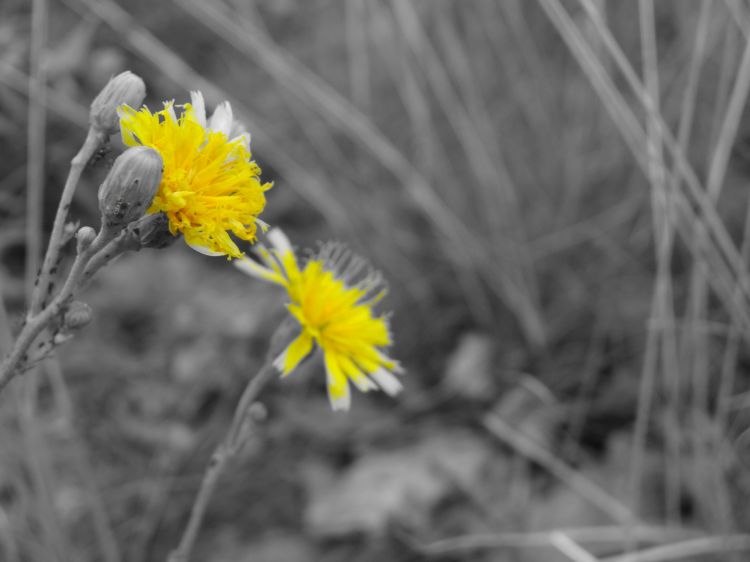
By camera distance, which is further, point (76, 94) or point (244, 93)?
point (244, 93)

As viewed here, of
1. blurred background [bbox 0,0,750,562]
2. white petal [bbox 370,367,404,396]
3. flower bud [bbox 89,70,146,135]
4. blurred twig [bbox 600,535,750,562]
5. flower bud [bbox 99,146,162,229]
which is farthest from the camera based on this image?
blurred background [bbox 0,0,750,562]

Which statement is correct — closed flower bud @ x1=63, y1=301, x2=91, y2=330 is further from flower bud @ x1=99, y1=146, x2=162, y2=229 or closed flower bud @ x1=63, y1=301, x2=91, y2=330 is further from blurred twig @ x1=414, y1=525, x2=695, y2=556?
blurred twig @ x1=414, y1=525, x2=695, y2=556

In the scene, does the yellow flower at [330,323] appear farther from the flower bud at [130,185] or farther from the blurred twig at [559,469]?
the blurred twig at [559,469]

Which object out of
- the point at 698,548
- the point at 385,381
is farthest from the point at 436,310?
the point at 385,381

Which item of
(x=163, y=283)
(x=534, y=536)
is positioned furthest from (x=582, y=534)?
A: (x=163, y=283)

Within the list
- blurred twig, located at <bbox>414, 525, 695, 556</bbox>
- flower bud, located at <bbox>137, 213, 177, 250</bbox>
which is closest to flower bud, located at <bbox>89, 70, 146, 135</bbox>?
flower bud, located at <bbox>137, 213, 177, 250</bbox>

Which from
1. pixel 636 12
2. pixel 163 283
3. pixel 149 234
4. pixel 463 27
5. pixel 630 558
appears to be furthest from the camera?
pixel 463 27

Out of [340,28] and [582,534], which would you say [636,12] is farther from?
[582,534]
